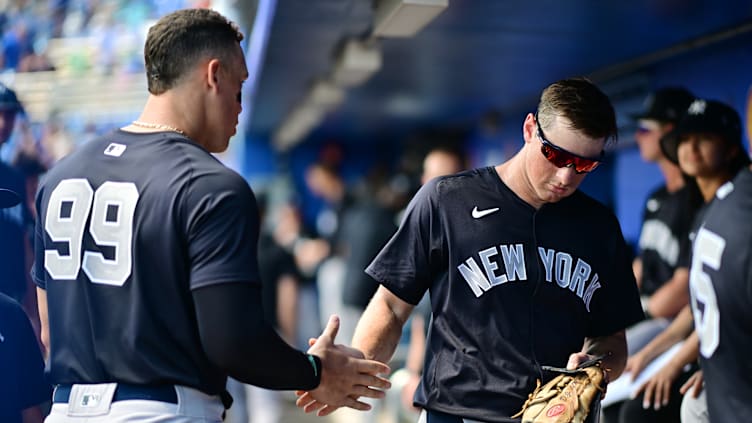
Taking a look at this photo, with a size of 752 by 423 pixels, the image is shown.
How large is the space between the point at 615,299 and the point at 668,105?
248 centimetres

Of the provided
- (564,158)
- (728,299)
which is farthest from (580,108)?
(728,299)

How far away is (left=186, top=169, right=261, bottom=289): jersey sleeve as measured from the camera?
2098 millimetres

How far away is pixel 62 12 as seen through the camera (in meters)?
5.39

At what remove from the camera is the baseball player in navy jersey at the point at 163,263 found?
2121 mm

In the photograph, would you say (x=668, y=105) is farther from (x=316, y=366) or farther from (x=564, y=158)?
(x=316, y=366)

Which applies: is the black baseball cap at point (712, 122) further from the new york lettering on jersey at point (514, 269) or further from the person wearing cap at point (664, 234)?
the new york lettering on jersey at point (514, 269)

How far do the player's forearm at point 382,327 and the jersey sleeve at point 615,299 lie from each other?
2.11 feet

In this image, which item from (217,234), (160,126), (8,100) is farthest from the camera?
(8,100)

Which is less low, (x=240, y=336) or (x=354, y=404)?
(x=240, y=336)

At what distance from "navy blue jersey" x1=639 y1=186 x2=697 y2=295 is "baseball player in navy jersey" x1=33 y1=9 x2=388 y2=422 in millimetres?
3031

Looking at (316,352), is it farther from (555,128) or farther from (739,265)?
(739,265)

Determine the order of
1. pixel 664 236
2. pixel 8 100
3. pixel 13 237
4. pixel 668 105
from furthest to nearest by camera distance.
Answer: pixel 668 105 < pixel 664 236 < pixel 8 100 < pixel 13 237

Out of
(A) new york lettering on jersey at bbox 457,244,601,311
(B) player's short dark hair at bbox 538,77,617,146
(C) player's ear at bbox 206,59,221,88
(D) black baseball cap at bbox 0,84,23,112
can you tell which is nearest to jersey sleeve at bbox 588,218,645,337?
(A) new york lettering on jersey at bbox 457,244,601,311

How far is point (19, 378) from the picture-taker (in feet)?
9.94
